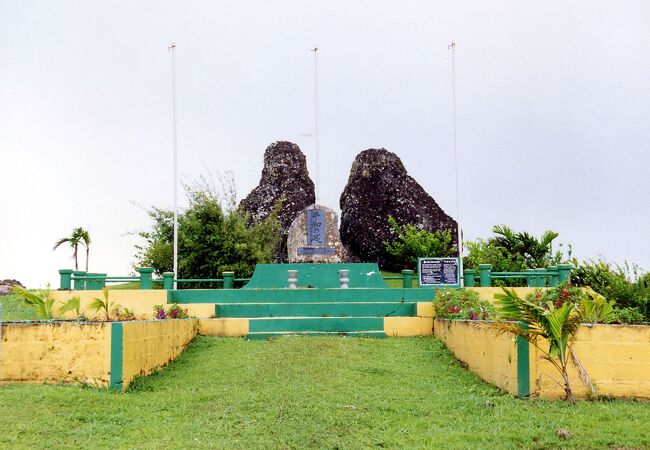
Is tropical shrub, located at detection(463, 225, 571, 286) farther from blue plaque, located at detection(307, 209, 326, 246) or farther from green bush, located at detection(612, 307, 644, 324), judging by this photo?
green bush, located at detection(612, 307, 644, 324)

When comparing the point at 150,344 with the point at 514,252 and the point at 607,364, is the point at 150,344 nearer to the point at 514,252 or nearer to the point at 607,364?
the point at 607,364

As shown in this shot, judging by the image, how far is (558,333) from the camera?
8.30 metres

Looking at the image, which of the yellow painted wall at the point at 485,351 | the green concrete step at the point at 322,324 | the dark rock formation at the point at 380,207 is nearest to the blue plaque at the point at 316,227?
the green concrete step at the point at 322,324

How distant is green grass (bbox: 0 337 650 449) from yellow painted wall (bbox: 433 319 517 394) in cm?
22

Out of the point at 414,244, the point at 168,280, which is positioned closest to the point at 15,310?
the point at 168,280

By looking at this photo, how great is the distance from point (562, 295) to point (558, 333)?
141 cm

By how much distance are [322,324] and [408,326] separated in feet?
5.82

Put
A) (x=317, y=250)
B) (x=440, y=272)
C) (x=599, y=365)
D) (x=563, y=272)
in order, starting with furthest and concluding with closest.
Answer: (x=317, y=250)
(x=440, y=272)
(x=563, y=272)
(x=599, y=365)

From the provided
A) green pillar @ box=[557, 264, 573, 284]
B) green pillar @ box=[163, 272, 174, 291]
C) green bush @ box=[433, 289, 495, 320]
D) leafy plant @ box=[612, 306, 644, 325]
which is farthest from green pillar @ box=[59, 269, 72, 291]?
leafy plant @ box=[612, 306, 644, 325]

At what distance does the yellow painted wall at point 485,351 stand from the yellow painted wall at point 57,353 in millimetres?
5136

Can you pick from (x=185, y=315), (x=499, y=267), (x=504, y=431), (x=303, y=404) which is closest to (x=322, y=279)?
(x=185, y=315)

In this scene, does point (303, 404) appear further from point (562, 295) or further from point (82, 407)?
point (562, 295)

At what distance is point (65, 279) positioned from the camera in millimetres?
16891

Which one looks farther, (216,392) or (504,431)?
(216,392)
